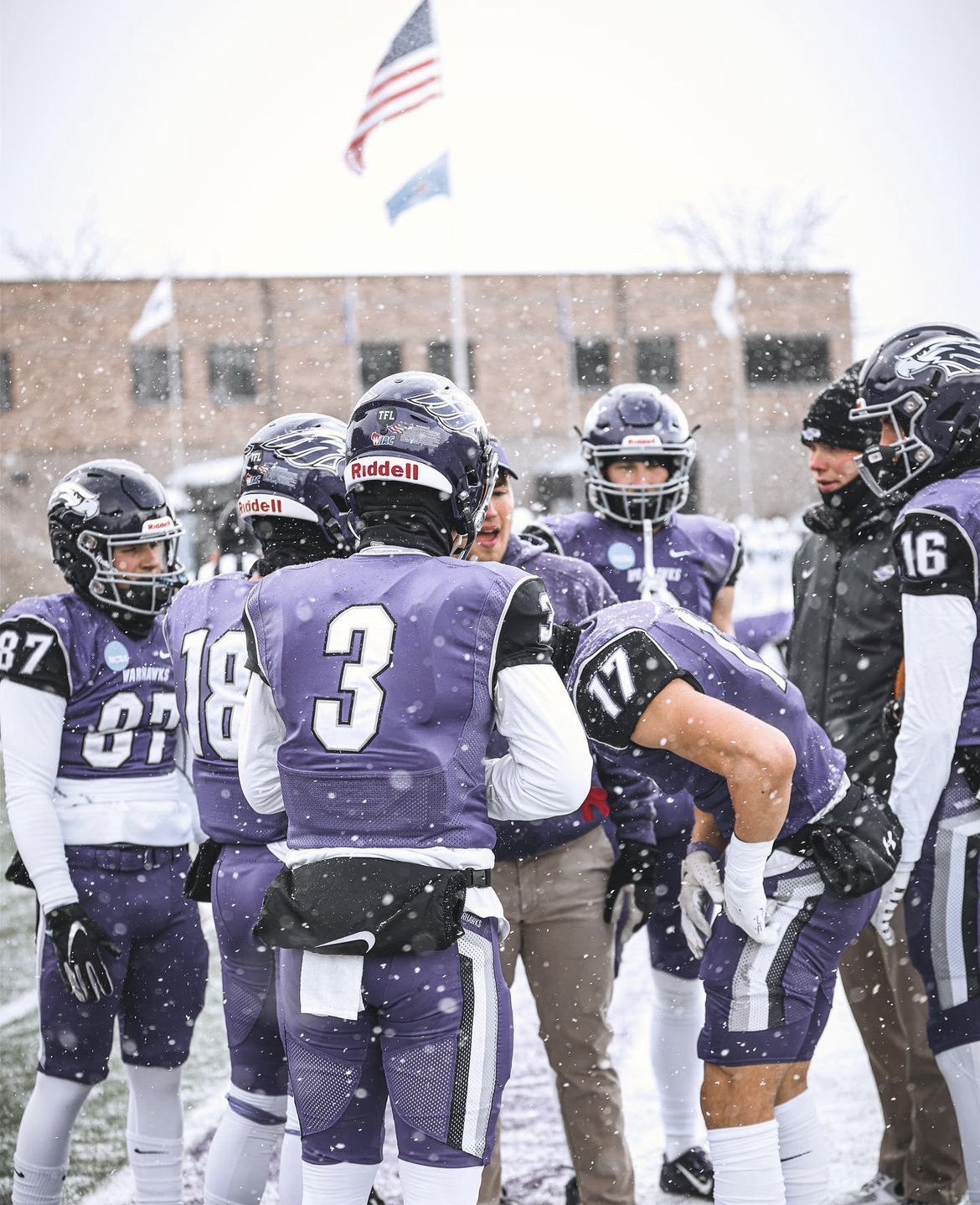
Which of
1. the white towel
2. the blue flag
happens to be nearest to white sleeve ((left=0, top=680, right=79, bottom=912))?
the white towel

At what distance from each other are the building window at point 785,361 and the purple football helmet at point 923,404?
3112cm

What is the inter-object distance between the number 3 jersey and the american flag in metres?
13.3

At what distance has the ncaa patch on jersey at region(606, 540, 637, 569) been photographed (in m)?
4.88

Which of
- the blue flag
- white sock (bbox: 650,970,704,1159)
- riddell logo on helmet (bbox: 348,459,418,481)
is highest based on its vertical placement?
the blue flag

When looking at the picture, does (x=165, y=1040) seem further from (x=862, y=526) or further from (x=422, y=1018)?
(x=862, y=526)

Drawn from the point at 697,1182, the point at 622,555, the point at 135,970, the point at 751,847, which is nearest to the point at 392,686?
the point at 751,847

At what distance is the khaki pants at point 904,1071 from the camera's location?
12.9ft

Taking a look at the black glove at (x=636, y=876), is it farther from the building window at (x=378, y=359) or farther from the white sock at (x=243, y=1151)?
the building window at (x=378, y=359)

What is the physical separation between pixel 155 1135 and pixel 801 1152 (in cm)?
188

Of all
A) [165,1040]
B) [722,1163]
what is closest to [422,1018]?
[722,1163]

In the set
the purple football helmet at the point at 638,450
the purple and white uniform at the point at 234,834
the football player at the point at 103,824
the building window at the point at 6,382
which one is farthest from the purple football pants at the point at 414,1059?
the building window at the point at 6,382

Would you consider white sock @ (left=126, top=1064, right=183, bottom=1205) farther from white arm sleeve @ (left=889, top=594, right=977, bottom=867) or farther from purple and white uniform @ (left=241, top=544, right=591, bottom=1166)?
white arm sleeve @ (left=889, top=594, right=977, bottom=867)

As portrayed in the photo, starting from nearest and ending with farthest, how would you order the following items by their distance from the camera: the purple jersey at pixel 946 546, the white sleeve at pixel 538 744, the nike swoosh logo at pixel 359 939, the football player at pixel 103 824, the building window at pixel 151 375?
the nike swoosh logo at pixel 359 939, the white sleeve at pixel 538 744, the purple jersey at pixel 946 546, the football player at pixel 103 824, the building window at pixel 151 375

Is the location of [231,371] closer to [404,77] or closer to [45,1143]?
[404,77]
